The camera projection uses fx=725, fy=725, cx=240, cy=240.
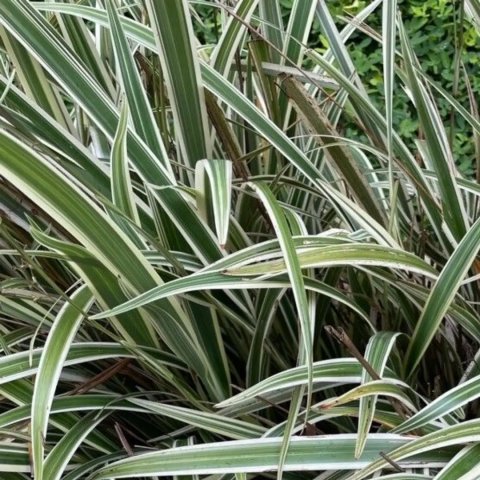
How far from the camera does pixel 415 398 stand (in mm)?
721

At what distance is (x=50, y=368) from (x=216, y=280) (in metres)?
0.16

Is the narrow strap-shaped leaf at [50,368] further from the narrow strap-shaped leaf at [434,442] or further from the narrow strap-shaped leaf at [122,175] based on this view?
the narrow strap-shaped leaf at [434,442]

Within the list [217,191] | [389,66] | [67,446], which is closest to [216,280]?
[217,191]

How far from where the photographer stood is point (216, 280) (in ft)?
2.06

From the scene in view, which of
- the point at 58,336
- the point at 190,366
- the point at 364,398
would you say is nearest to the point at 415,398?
the point at 364,398

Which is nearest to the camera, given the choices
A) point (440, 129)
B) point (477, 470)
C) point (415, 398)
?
point (477, 470)

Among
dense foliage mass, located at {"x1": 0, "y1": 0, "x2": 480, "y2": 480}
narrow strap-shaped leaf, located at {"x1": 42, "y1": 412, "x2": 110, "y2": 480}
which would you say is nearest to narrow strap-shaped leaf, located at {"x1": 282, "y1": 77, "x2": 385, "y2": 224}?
dense foliage mass, located at {"x1": 0, "y1": 0, "x2": 480, "y2": 480}

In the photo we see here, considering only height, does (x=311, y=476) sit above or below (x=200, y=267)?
below

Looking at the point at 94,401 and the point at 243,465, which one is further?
the point at 94,401

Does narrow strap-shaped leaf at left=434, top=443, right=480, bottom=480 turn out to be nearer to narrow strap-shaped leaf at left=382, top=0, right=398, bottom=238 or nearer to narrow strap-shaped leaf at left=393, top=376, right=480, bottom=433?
narrow strap-shaped leaf at left=393, top=376, right=480, bottom=433

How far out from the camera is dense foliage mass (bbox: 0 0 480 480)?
2.06 feet

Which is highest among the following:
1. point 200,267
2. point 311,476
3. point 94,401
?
point 200,267

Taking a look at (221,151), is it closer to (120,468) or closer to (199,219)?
(199,219)

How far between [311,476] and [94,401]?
233 millimetres
